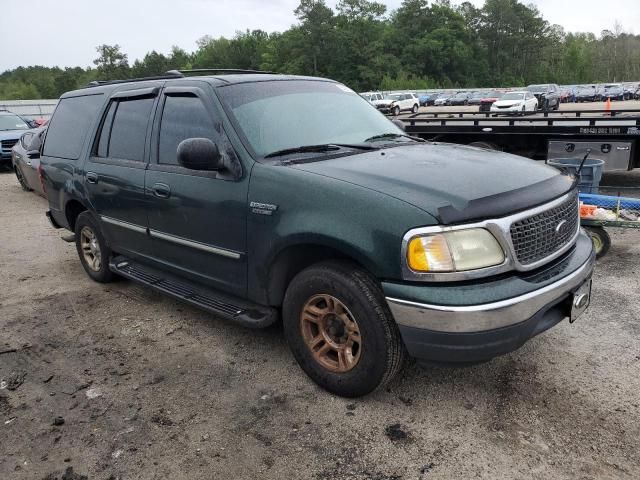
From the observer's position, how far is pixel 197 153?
3.33 m

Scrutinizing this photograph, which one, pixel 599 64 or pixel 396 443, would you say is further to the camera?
pixel 599 64

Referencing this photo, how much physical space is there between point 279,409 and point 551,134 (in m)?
7.84

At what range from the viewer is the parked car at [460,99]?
151ft

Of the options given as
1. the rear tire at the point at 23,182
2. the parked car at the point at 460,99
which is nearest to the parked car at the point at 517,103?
the parked car at the point at 460,99

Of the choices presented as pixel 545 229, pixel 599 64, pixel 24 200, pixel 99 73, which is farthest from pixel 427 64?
pixel 545 229

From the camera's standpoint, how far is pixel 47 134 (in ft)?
19.0

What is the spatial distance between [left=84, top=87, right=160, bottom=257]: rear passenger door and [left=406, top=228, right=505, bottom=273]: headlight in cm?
240

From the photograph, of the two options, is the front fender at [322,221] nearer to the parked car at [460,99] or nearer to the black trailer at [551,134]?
the black trailer at [551,134]

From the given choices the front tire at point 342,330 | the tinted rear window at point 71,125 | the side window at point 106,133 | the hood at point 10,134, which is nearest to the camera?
the front tire at point 342,330

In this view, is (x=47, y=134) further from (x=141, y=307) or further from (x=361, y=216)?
(x=361, y=216)

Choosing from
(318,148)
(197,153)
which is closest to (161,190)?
(197,153)

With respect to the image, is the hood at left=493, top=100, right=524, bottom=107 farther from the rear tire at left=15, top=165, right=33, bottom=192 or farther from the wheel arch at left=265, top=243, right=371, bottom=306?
the wheel arch at left=265, top=243, right=371, bottom=306

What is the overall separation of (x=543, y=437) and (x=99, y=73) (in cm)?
9962

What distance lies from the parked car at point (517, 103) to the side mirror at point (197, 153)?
30997mm
